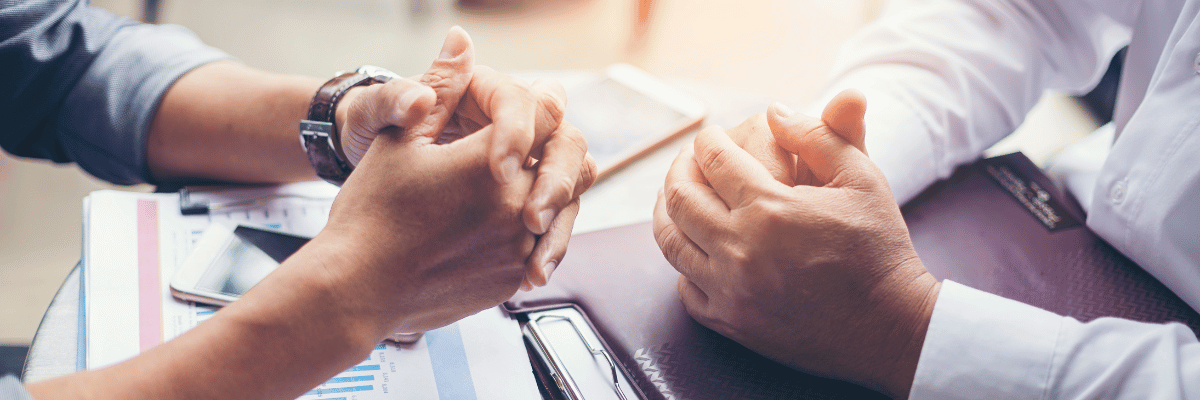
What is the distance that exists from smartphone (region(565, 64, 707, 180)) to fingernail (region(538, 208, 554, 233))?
0.37 m

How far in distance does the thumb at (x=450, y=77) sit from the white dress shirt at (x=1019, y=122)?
551mm

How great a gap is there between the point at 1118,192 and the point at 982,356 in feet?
1.32

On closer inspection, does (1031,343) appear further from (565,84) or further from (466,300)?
(565,84)

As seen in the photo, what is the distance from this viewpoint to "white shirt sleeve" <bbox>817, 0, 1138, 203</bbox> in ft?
3.23

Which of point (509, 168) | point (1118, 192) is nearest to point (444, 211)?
point (509, 168)

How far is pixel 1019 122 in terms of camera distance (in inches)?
44.2

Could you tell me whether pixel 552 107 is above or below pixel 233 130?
above

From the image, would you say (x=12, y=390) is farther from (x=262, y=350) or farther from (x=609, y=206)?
(x=609, y=206)

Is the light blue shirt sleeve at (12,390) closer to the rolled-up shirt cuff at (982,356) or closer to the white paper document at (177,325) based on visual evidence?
the white paper document at (177,325)

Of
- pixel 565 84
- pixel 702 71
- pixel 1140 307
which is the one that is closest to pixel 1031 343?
pixel 1140 307

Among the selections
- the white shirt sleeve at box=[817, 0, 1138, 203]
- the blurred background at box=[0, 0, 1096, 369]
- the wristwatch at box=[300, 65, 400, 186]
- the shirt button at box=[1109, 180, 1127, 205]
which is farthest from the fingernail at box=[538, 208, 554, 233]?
the blurred background at box=[0, 0, 1096, 369]

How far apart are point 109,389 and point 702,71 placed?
2534mm

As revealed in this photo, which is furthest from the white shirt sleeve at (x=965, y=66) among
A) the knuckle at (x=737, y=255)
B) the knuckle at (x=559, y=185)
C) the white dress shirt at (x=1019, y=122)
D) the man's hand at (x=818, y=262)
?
the knuckle at (x=559, y=185)

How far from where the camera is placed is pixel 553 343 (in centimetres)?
72
